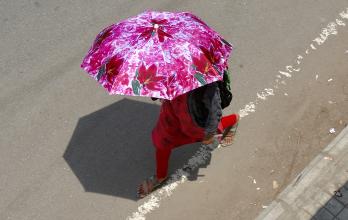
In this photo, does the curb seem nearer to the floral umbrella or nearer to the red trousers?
the red trousers

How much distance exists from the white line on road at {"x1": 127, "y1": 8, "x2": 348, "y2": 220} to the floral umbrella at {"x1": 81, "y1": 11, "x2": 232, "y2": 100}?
1.56 metres

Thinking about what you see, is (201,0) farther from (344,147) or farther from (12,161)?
(12,161)

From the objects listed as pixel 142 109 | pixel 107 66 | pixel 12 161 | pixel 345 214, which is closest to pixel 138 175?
pixel 142 109

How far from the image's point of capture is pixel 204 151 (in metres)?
4.77

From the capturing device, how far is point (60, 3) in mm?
6043

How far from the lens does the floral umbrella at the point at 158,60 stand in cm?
317

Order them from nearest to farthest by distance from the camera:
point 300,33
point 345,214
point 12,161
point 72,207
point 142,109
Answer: point 345,214
point 72,207
point 12,161
point 142,109
point 300,33

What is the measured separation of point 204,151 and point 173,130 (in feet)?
3.26

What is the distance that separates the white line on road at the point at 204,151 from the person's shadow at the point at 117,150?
0.23 ft

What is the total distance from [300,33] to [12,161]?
142 inches

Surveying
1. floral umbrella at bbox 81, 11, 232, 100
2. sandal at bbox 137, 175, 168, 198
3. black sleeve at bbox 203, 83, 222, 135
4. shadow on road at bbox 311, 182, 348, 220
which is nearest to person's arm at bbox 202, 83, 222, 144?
black sleeve at bbox 203, 83, 222, 135

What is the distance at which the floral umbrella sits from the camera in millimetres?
3174

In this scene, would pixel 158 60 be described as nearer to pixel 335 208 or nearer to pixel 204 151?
pixel 204 151

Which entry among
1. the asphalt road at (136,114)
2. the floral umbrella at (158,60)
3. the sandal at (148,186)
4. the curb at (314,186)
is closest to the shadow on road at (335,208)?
the curb at (314,186)
